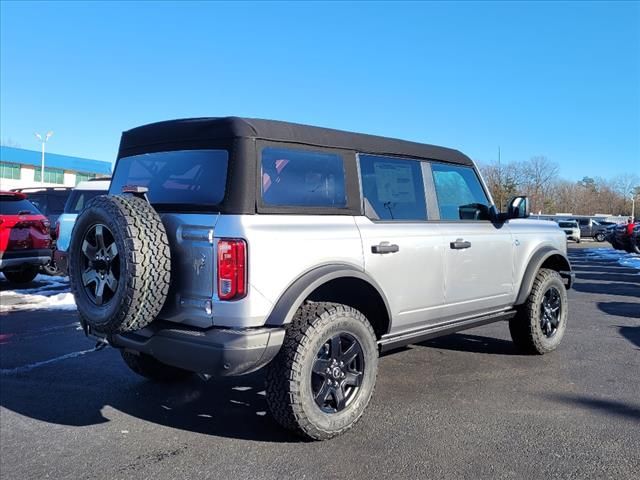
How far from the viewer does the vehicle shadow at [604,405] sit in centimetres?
408

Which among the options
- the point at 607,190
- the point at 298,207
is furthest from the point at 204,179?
the point at 607,190

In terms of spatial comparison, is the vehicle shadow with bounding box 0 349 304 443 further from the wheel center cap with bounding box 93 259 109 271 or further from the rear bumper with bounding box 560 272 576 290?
the rear bumper with bounding box 560 272 576 290

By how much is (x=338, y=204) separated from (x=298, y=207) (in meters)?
0.37

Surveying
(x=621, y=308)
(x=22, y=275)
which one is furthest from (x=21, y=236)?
(x=621, y=308)

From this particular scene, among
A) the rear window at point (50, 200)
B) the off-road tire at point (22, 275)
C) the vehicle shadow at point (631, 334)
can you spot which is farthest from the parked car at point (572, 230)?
the off-road tire at point (22, 275)

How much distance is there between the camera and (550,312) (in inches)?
230

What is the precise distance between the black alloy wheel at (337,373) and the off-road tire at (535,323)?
96.1 inches

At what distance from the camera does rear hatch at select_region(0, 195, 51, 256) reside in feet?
31.9

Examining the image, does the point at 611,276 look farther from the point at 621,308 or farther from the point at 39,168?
the point at 39,168

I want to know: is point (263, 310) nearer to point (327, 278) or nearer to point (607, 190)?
point (327, 278)

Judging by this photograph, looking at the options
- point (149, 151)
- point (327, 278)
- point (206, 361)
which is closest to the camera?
point (206, 361)

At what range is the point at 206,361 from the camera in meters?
3.23

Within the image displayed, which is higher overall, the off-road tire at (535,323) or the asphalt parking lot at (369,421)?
the off-road tire at (535,323)

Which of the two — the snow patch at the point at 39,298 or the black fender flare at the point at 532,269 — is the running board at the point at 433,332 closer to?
the black fender flare at the point at 532,269
